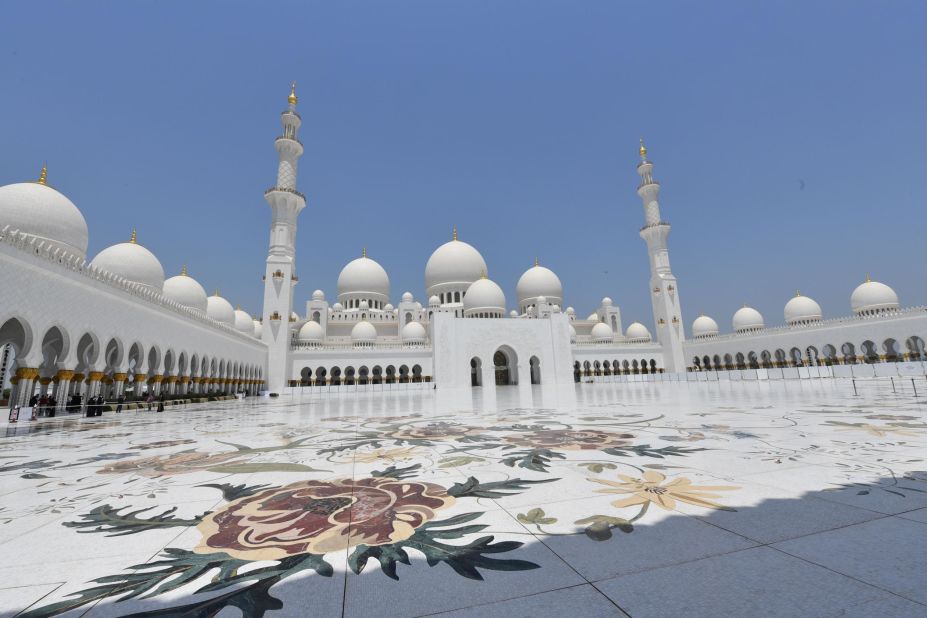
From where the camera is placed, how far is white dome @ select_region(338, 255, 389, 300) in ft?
122

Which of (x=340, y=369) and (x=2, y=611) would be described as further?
(x=340, y=369)

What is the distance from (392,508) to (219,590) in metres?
0.98

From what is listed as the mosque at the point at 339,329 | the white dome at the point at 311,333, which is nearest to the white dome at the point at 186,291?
the mosque at the point at 339,329

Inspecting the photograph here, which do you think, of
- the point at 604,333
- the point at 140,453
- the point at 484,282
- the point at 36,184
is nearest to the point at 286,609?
the point at 140,453

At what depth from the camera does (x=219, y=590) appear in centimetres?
142

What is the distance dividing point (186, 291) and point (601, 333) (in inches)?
1280

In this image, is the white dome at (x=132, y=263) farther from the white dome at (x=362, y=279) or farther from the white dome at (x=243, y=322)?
the white dome at (x=362, y=279)

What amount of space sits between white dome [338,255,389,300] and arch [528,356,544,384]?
1567 centimetres

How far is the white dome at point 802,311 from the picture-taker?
34.0 metres

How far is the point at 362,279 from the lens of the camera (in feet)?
123

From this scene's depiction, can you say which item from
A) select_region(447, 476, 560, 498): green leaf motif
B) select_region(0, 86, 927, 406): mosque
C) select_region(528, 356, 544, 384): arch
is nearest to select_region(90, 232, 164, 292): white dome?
select_region(0, 86, 927, 406): mosque

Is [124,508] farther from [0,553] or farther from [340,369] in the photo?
[340,369]

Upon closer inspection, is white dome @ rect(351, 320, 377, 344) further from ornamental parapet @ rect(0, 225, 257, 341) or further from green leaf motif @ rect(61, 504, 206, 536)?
green leaf motif @ rect(61, 504, 206, 536)

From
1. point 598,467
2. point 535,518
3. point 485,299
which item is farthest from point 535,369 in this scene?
point 535,518
